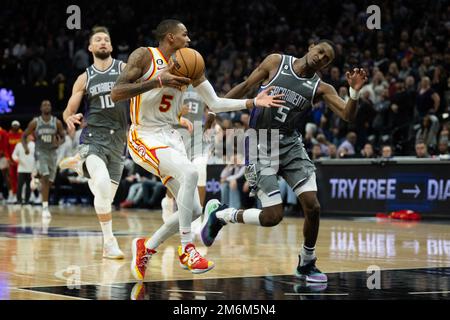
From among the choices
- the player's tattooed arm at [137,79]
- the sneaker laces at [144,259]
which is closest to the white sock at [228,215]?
the sneaker laces at [144,259]

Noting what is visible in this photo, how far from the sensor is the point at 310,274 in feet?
23.2

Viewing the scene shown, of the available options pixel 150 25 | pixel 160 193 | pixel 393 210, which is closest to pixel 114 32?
pixel 150 25

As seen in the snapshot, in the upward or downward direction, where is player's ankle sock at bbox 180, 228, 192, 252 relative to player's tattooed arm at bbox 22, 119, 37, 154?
downward

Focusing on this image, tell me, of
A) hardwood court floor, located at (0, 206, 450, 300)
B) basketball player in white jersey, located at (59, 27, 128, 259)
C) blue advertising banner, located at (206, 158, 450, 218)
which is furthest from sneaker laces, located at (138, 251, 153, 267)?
blue advertising banner, located at (206, 158, 450, 218)

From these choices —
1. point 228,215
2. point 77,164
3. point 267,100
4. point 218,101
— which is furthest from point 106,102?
point 267,100

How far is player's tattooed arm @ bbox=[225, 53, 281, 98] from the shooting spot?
7.41 meters

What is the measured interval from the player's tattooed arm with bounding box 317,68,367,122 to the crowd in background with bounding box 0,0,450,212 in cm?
719

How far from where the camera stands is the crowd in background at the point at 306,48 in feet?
57.4

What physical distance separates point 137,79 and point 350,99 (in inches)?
69.8

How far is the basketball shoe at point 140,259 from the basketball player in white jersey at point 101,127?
188 cm

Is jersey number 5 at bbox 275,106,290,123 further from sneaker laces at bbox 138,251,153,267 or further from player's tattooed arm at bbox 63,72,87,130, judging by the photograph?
player's tattooed arm at bbox 63,72,87,130

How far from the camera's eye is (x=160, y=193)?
19688 millimetres

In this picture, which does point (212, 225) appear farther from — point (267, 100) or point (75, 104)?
point (75, 104)
